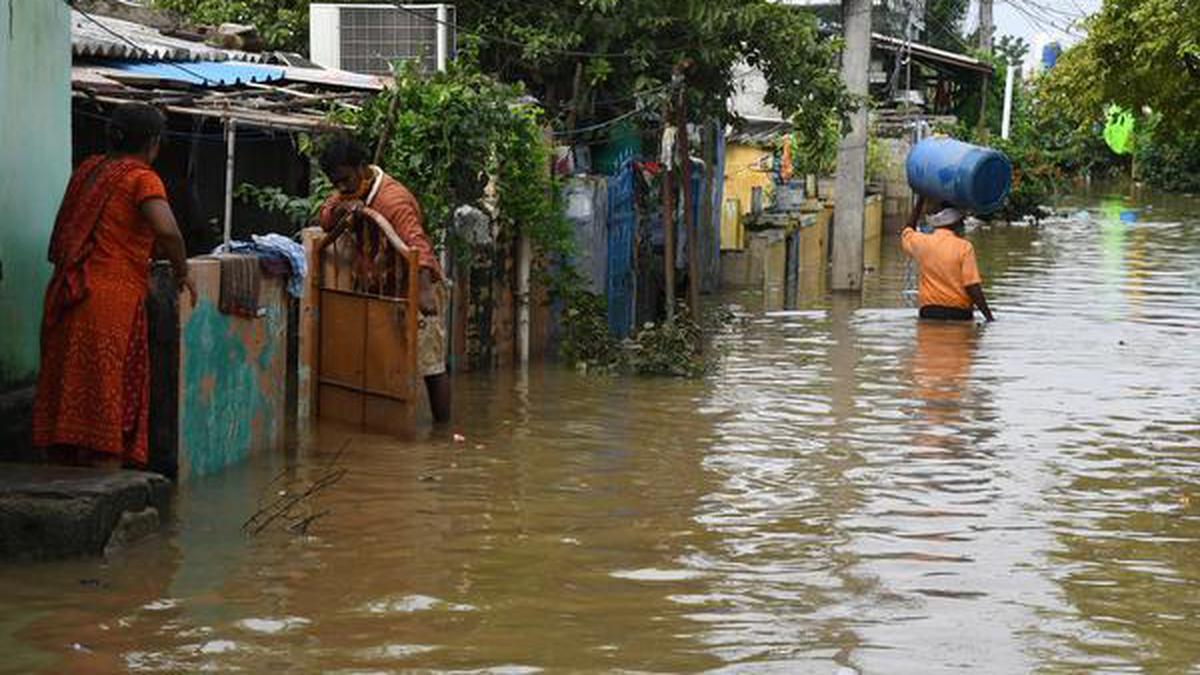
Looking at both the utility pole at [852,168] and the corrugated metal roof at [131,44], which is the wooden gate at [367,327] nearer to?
the corrugated metal roof at [131,44]

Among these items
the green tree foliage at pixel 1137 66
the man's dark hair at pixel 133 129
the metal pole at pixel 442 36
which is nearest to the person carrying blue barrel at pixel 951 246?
the green tree foliage at pixel 1137 66

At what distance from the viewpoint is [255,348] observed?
9289mm

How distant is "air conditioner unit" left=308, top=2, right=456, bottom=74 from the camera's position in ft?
49.1

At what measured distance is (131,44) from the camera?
12.4 meters

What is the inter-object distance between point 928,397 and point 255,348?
5.42 meters

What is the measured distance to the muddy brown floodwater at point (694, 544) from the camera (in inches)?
245

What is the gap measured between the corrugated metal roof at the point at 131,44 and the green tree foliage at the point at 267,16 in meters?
2.31

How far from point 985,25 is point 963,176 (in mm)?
31198

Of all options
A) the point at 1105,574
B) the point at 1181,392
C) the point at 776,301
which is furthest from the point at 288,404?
the point at 776,301

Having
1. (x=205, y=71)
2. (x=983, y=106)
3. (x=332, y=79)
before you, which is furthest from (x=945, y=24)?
(x=205, y=71)

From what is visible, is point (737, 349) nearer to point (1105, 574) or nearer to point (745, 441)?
point (745, 441)

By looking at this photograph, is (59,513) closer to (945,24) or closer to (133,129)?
(133,129)

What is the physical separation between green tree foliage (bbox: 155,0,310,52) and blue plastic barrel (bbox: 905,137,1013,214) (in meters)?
6.97

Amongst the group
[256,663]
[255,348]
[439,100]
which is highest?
[439,100]
